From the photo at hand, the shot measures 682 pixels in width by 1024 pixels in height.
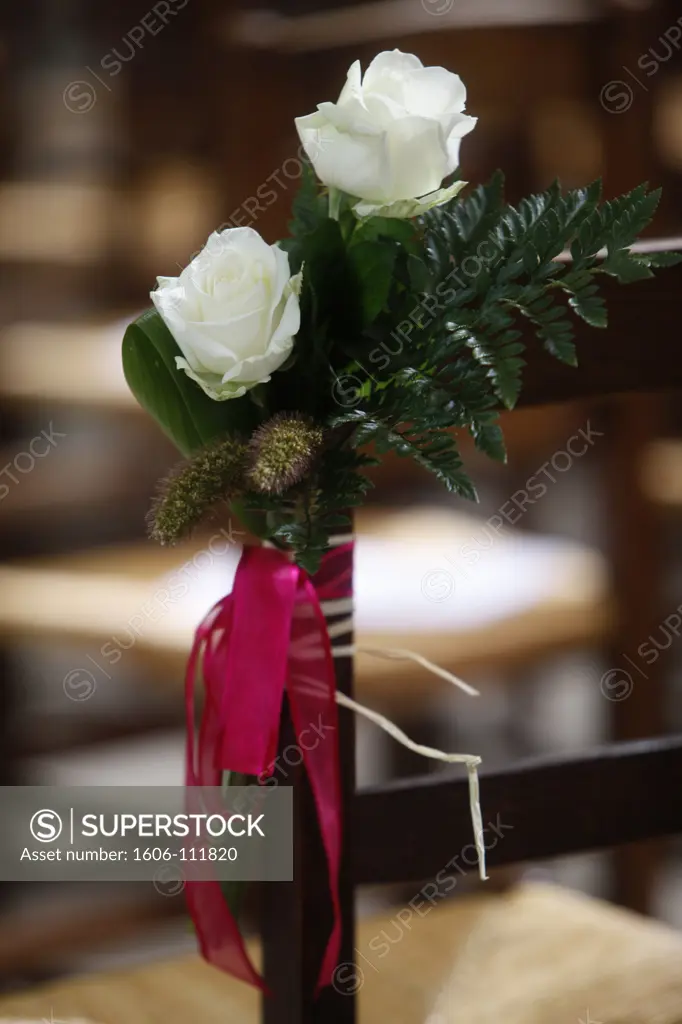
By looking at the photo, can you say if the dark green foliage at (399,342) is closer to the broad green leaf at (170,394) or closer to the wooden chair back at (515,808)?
the broad green leaf at (170,394)

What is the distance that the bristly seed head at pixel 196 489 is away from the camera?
0.67 metres

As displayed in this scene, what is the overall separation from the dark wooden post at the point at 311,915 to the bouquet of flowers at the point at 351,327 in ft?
0.26

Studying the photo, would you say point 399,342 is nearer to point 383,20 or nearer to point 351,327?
point 351,327

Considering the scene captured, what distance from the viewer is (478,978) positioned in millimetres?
1179

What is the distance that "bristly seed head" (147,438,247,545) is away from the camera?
0.67 metres

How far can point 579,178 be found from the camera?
210 centimetres

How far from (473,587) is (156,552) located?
52cm

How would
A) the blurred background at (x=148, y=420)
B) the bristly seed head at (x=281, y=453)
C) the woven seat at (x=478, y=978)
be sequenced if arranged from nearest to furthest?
the bristly seed head at (x=281, y=453)
the woven seat at (x=478, y=978)
the blurred background at (x=148, y=420)

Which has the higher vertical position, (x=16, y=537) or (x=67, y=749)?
(x=16, y=537)

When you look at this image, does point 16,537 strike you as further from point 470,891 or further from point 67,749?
point 470,891

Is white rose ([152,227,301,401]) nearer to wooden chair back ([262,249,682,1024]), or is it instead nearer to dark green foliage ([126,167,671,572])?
dark green foliage ([126,167,671,572])

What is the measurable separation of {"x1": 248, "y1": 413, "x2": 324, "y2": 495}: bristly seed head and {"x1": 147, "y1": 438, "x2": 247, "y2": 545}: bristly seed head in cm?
1

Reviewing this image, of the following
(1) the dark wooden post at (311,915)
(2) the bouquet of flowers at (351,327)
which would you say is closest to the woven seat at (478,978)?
(1) the dark wooden post at (311,915)

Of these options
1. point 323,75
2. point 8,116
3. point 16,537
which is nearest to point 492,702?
point 16,537
